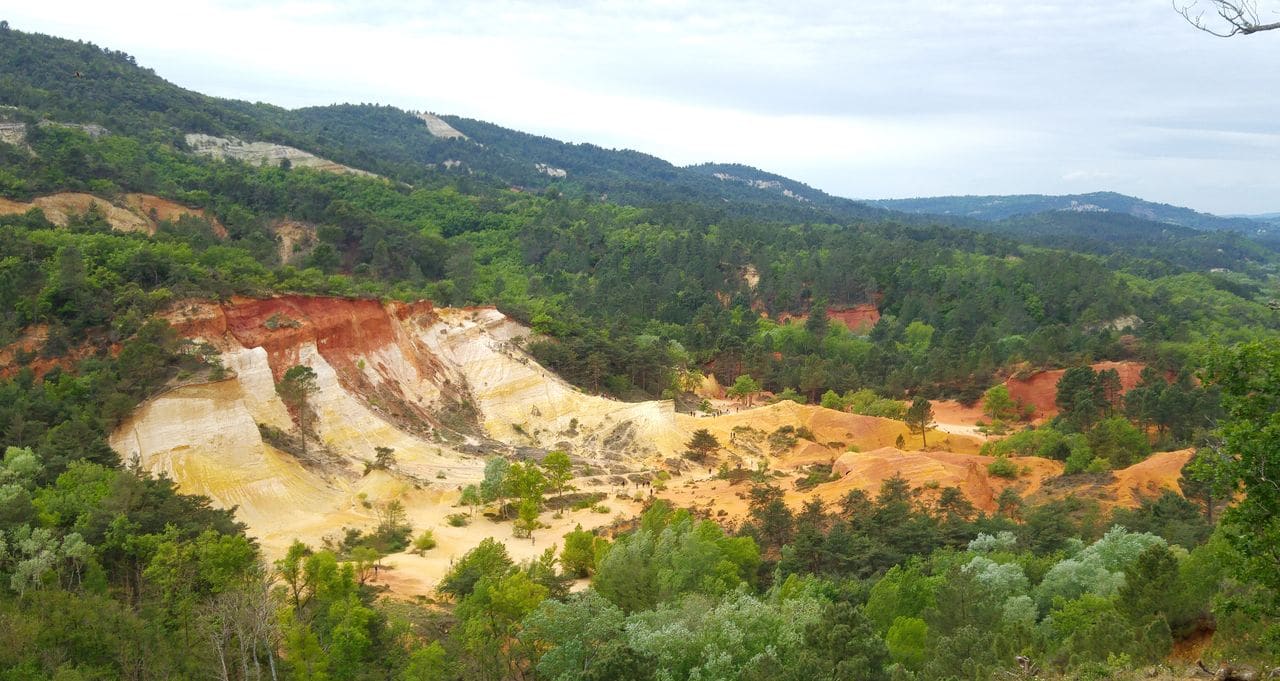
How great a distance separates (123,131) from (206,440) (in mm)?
64579

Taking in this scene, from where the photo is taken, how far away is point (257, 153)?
327 feet

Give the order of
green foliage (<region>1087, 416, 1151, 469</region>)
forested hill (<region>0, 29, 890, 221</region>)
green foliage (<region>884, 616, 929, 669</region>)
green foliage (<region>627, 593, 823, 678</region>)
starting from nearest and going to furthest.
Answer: green foliage (<region>627, 593, 823, 678</region>) → green foliage (<region>884, 616, 929, 669</region>) → green foliage (<region>1087, 416, 1151, 469</region>) → forested hill (<region>0, 29, 890, 221</region>)

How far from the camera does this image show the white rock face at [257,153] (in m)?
94.6

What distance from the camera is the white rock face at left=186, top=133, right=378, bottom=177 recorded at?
9456 centimetres

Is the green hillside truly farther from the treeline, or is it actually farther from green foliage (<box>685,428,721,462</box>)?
the treeline

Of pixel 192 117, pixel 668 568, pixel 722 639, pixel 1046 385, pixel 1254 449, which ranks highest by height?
pixel 192 117

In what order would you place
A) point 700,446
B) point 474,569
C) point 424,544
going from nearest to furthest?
point 474,569, point 424,544, point 700,446

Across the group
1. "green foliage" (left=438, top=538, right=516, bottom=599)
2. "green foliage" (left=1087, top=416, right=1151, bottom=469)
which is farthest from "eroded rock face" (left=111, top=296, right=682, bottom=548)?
"green foliage" (left=1087, top=416, right=1151, bottom=469)

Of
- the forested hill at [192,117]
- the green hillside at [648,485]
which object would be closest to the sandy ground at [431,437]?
the green hillside at [648,485]

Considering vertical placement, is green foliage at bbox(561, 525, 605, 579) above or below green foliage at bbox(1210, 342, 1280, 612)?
below

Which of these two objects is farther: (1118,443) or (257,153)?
(257,153)

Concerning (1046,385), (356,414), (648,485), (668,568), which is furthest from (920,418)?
(356,414)

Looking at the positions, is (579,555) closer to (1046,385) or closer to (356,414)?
(356,414)

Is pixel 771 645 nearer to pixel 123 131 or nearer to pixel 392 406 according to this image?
pixel 392 406
